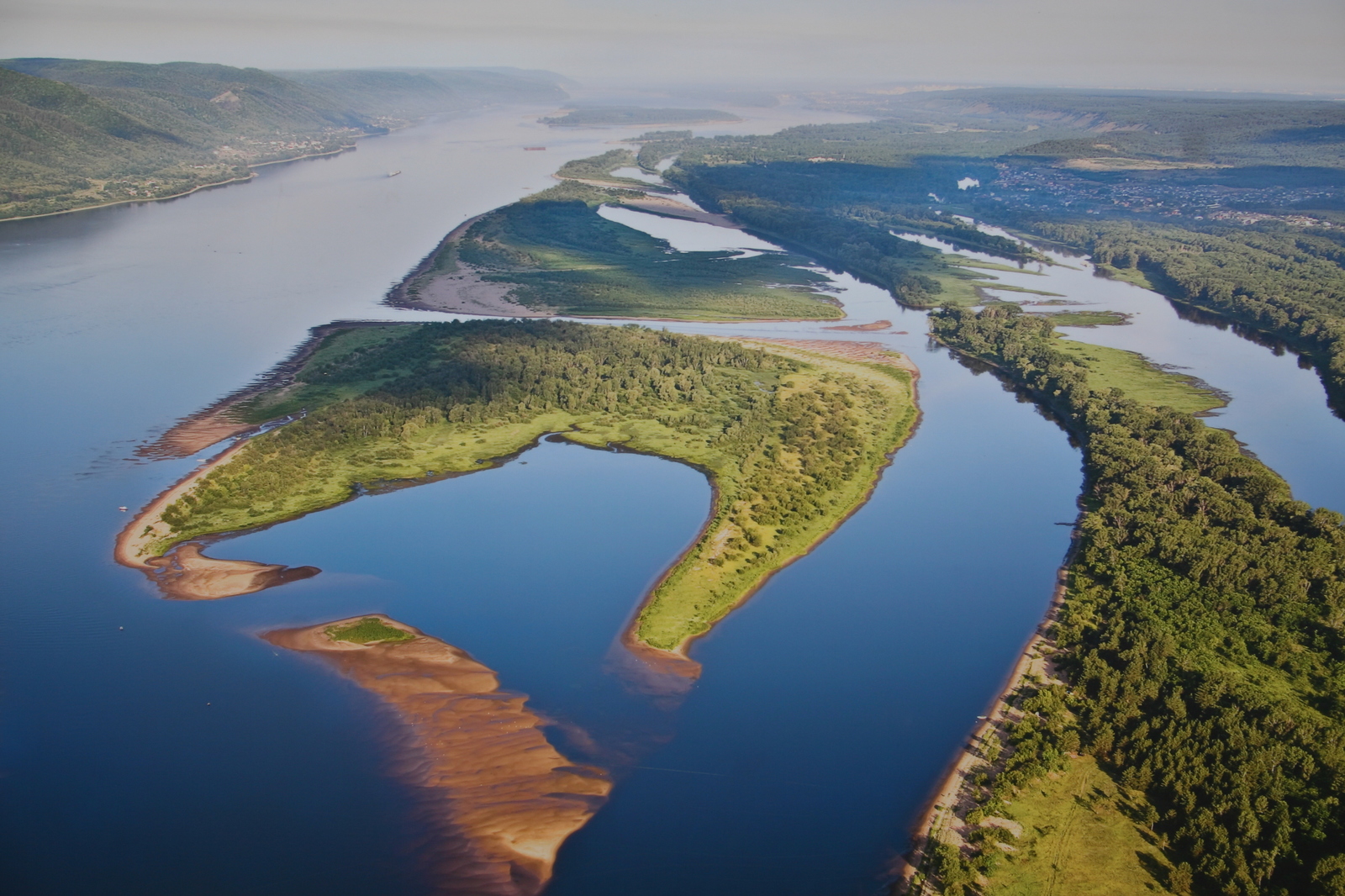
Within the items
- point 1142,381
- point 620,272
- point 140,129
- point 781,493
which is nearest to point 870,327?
point 1142,381

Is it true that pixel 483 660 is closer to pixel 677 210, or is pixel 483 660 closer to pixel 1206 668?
pixel 1206 668

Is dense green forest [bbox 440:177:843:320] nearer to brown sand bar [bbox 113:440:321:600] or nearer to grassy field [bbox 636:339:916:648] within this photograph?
grassy field [bbox 636:339:916:648]

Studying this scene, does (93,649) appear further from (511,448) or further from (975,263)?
(975,263)

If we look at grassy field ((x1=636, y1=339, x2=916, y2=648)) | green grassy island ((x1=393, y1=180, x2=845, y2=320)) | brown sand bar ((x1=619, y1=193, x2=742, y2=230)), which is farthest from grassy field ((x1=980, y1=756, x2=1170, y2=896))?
brown sand bar ((x1=619, y1=193, x2=742, y2=230))

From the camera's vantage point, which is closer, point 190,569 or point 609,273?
point 190,569

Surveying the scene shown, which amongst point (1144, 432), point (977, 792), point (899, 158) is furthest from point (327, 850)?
point (899, 158)

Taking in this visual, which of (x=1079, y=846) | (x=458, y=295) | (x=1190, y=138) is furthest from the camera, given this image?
(x=1190, y=138)
